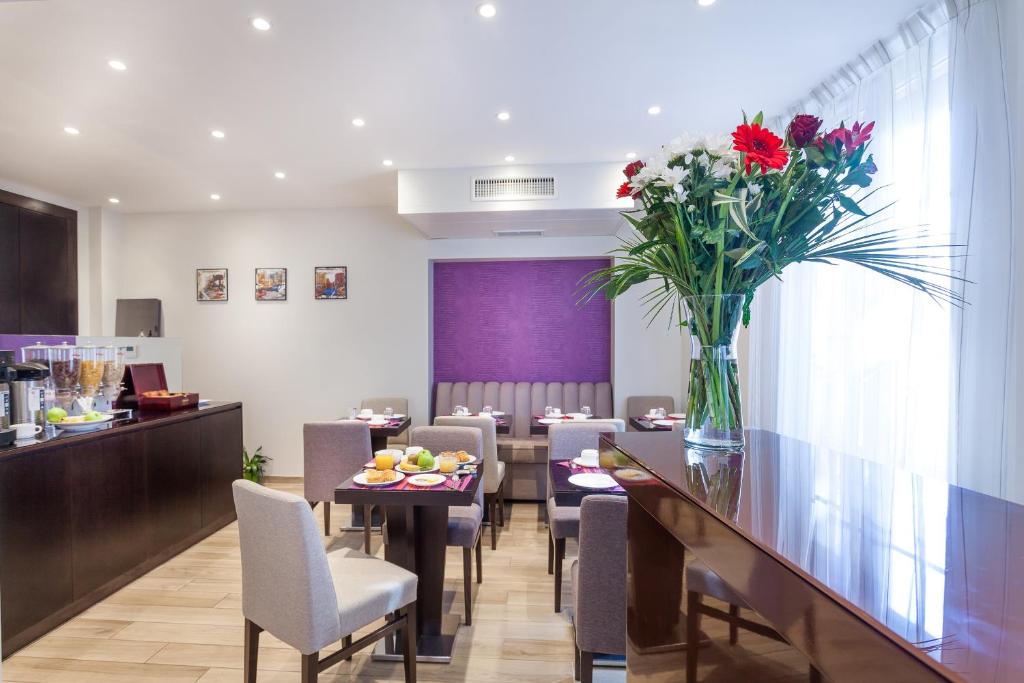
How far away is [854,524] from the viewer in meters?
0.61

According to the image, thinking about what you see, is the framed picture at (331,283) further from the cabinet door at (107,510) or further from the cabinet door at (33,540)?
the cabinet door at (33,540)

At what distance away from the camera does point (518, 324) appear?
5.67 meters

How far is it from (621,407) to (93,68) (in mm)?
5038

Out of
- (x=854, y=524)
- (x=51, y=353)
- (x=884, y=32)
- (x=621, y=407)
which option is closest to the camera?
(x=854, y=524)

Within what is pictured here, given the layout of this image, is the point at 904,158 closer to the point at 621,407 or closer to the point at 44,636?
the point at 621,407

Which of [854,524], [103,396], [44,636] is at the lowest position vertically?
[44,636]

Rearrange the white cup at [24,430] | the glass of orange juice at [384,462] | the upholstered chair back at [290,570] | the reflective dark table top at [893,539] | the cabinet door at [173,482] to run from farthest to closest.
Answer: the cabinet door at [173,482], the white cup at [24,430], the glass of orange juice at [384,462], the upholstered chair back at [290,570], the reflective dark table top at [893,539]

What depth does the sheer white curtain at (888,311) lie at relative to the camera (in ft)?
7.07

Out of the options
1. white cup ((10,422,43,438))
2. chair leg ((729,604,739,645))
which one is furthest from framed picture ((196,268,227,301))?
chair leg ((729,604,739,645))

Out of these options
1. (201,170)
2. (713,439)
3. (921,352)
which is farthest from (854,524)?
(201,170)

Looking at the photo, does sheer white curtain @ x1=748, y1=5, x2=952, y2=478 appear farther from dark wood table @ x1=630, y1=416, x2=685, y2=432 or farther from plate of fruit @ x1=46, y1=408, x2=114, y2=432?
plate of fruit @ x1=46, y1=408, x2=114, y2=432

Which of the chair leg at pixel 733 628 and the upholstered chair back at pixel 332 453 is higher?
the chair leg at pixel 733 628

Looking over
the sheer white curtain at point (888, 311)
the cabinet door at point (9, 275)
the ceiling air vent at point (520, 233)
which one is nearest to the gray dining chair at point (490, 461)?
the sheer white curtain at point (888, 311)

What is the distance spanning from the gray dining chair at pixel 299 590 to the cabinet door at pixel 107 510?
1.65 metres
